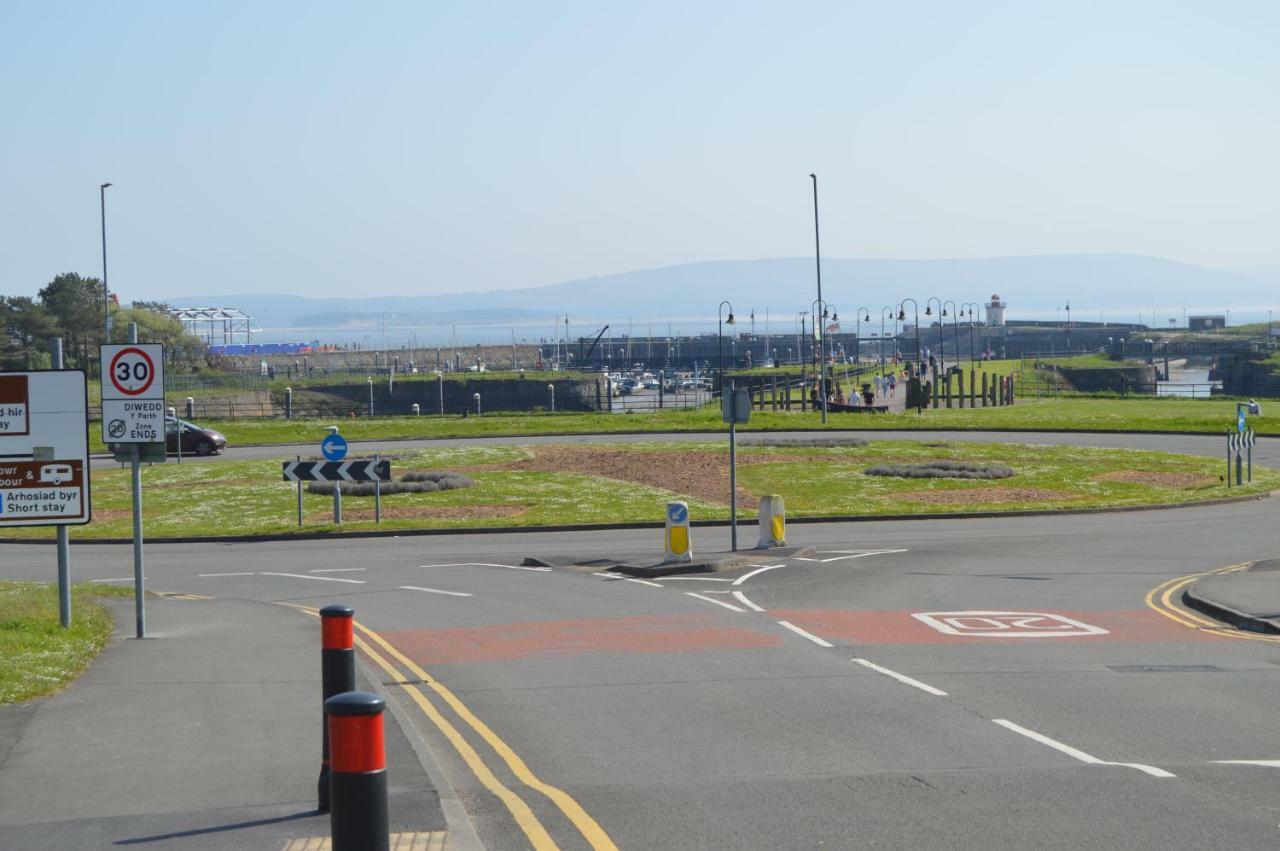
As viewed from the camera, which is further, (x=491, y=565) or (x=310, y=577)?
(x=491, y=565)

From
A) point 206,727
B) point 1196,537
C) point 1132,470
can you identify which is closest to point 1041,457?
point 1132,470

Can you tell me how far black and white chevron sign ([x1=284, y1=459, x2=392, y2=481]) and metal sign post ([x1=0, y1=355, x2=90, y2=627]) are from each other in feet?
54.1

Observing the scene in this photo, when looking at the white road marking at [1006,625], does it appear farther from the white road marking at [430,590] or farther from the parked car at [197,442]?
the parked car at [197,442]

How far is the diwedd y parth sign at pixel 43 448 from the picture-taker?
14.9 metres

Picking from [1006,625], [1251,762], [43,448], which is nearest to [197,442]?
[43,448]

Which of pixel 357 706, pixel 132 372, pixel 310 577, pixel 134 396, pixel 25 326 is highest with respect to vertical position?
pixel 25 326

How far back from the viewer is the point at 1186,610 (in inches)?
765

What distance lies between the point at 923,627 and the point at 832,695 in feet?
16.4

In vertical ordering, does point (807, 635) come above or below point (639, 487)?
below

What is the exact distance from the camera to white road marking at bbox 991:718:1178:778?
9.76 metres

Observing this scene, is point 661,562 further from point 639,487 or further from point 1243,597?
point 639,487

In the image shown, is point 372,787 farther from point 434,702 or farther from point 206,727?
point 434,702

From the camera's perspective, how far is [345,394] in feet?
359

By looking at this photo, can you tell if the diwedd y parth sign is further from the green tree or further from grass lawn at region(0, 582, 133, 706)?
the green tree
